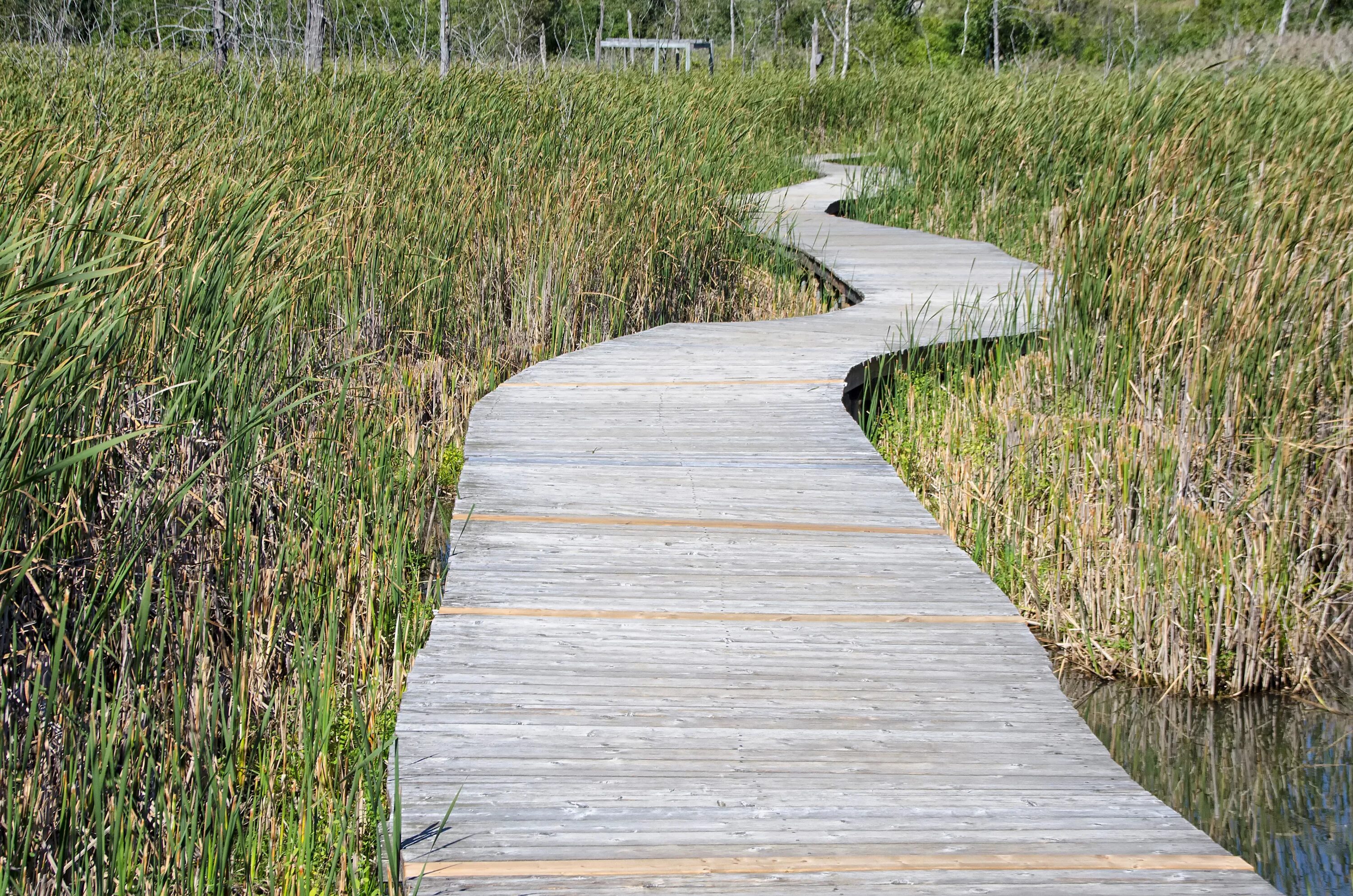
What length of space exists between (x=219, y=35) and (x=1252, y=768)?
27.3 feet

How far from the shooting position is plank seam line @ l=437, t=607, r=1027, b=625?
2285 mm

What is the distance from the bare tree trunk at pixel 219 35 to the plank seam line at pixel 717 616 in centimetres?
703

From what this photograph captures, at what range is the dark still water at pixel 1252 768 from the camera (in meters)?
2.22

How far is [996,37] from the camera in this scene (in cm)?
1888

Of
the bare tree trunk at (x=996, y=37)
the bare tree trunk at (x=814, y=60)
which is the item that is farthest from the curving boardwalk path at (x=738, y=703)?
the bare tree trunk at (x=814, y=60)

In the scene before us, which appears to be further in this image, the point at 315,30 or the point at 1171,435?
the point at 315,30

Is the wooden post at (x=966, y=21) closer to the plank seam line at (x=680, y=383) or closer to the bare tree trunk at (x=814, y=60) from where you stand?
the bare tree trunk at (x=814, y=60)

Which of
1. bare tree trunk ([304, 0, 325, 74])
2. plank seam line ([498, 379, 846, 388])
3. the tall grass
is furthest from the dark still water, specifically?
bare tree trunk ([304, 0, 325, 74])

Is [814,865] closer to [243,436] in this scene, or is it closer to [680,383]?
[243,436]

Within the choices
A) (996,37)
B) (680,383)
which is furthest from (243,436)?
(996,37)

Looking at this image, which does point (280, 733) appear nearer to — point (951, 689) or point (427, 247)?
point (951, 689)

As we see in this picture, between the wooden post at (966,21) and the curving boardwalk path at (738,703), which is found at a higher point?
the wooden post at (966,21)

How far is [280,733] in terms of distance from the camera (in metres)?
2.16

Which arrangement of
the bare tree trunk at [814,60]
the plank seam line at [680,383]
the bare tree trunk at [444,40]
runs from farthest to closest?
the bare tree trunk at [814,60]
the bare tree trunk at [444,40]
the plank seam line at [680,383]
